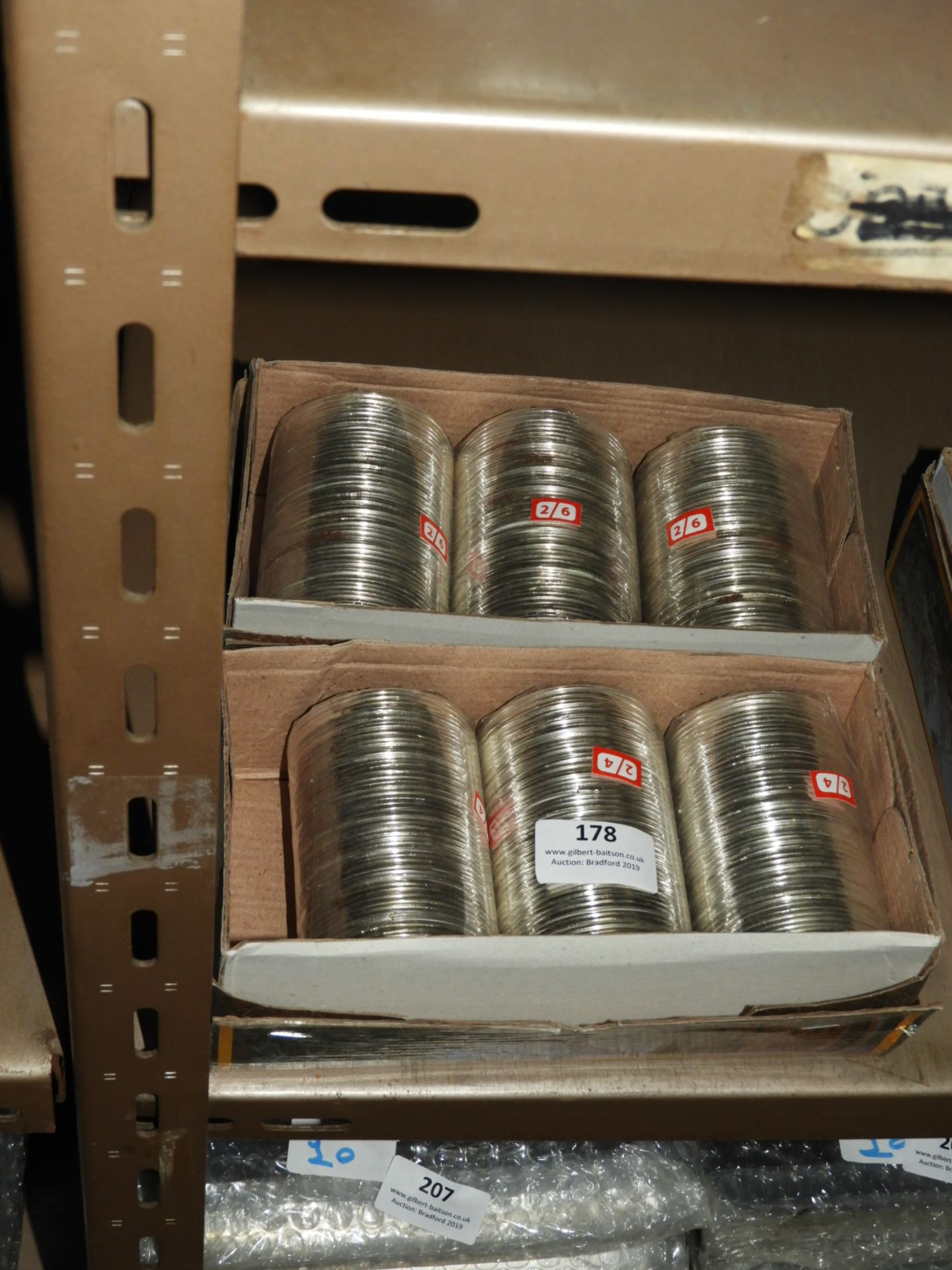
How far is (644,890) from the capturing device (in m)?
0.91

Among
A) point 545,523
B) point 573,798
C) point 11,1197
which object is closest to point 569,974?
point 573,798

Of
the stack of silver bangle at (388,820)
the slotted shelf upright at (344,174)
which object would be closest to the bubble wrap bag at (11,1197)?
the stack of silver bangle at (388,820)

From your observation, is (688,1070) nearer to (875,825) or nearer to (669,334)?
(875,825)

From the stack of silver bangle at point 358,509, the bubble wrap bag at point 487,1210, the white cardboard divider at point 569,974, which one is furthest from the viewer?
the bubble wrap bag at point 487,1210

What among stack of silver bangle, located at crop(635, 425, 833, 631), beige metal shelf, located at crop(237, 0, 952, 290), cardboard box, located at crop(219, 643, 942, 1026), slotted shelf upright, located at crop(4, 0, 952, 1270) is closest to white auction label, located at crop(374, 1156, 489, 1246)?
cardboard box, located at crop(219, 643, 942, 1026)

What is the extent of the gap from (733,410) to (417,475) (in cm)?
30

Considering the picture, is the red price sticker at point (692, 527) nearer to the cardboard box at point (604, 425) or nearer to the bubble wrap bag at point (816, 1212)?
the cardboard box at point (604, 425)

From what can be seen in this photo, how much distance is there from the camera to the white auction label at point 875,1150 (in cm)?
122

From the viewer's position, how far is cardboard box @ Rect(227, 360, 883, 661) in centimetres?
97

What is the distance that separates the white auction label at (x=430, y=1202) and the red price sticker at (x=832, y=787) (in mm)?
514

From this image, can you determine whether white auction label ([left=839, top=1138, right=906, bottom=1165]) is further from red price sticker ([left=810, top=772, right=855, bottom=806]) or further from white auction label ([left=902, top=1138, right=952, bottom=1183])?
red price sticker ([left=810, top=772, right=855, bottom=806])

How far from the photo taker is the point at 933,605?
114cm

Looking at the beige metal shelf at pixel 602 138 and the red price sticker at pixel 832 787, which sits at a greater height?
the red price sticker at pixel 832 787

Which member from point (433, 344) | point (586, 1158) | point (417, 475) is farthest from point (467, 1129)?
point (433, 344)
